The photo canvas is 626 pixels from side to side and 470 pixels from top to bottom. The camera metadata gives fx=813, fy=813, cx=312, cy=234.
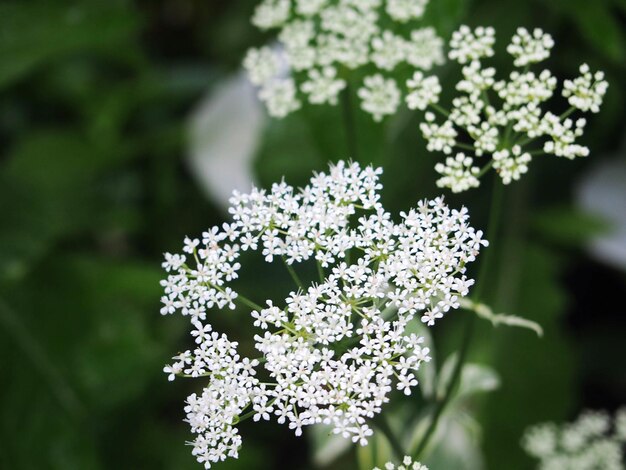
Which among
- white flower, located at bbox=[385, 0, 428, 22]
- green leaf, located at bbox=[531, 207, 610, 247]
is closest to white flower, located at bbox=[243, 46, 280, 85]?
Result: white flower, located at bbox=[385, 0, 428, 22]

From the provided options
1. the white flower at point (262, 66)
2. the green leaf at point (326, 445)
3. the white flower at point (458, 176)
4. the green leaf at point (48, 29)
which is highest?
the green leaf at point (48, 29)

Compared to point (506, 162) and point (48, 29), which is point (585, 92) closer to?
point (506, 162)

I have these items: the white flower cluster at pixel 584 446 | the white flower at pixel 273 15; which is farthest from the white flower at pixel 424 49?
the white flower cluster at pixel 584 446

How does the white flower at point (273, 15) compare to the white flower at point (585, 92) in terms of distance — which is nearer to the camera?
the white flower at point (585, 92)

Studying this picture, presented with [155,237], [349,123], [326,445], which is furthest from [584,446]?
[155,237]

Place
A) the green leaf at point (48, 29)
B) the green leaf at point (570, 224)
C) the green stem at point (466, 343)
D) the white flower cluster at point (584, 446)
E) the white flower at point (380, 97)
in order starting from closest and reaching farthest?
the green stem at point (466, 343), the white flower at point (380, 97), the white flower cluster at point (584, 446), the green leaf at point (48, 29), the green leaf at point (570, 224)

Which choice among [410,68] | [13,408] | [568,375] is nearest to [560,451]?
[568,375]

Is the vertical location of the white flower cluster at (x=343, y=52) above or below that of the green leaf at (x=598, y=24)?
below

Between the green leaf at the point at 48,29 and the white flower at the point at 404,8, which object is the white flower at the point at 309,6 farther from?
the green leaf at the point at 48,29

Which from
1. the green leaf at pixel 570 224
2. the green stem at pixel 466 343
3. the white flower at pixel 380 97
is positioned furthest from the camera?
the green leaf at pixel 570 224
